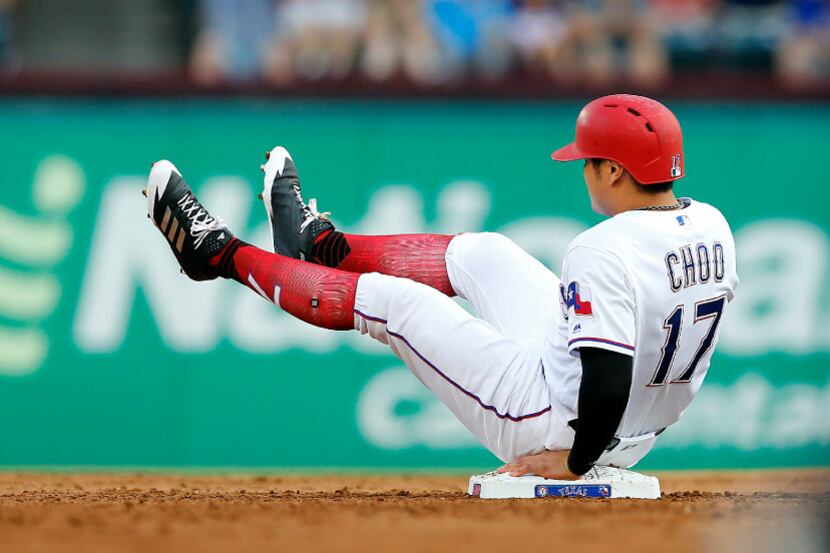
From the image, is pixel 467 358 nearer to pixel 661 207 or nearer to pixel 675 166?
pixel 661 207

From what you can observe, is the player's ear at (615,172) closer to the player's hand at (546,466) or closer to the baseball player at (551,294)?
the baseball player at (551,294)

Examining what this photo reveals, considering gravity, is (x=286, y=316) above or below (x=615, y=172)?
above

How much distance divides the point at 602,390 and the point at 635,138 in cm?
83

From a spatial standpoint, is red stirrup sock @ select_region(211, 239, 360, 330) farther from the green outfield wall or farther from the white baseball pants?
the green outfield wall

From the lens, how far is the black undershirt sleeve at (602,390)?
363 cm

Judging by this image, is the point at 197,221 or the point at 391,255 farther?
the point at 391,255

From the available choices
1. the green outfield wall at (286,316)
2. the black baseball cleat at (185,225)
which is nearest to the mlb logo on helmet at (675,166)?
the black baseball cleat at (185,225)

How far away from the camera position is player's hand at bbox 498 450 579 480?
Answer: 3.97 metres

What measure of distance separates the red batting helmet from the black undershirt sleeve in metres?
0.62

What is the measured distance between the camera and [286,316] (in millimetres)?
7566

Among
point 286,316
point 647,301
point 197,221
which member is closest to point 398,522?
point 647,301

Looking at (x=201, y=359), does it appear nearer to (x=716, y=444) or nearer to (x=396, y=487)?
(x=396, y=487)

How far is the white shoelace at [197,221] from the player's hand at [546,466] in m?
1.33

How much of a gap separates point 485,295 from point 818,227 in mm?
4093
